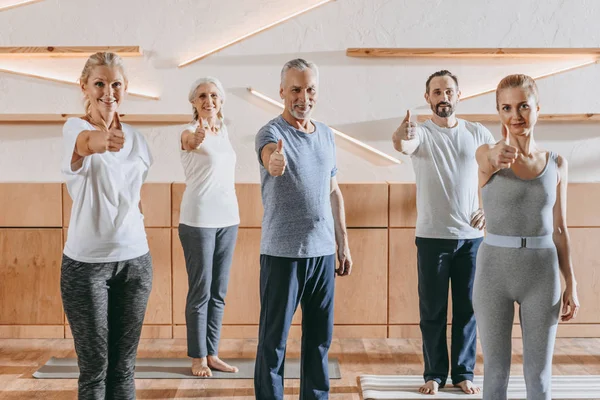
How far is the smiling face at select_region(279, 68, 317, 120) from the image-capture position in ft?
8.05

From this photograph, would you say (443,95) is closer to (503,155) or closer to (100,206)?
(503,155)

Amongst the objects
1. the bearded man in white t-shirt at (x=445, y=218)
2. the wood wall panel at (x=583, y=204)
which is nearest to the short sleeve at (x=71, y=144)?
the bearded man in white t-shirt at (x=445, y=218)

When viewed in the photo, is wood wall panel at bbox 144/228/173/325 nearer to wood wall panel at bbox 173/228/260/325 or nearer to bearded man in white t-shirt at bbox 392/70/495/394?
wood wall panel at bbox 173/228/260/325

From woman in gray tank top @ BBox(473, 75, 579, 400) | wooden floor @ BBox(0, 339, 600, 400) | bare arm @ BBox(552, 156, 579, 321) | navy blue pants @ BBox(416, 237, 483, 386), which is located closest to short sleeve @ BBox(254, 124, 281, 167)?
woman in gray tank top @ BBox(473, 75, 579, 400)

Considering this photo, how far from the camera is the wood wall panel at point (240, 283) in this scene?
4.19m

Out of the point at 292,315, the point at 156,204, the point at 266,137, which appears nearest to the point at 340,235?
the point at 292,315

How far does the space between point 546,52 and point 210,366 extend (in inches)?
103

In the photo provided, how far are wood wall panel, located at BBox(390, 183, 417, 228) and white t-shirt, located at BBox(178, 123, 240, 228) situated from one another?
1.17m

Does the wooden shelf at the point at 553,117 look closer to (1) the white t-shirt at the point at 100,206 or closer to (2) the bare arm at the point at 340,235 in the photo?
(2) the bare arm at the point at 340,235

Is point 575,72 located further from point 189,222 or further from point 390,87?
point 189,222

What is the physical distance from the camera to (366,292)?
4.22 m

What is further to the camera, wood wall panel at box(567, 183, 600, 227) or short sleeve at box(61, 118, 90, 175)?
wood wall panel at box(567, 183, 600, 227)

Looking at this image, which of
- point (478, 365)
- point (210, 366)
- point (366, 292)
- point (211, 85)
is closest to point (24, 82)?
point (211, 85)

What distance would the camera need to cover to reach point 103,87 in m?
2.15
